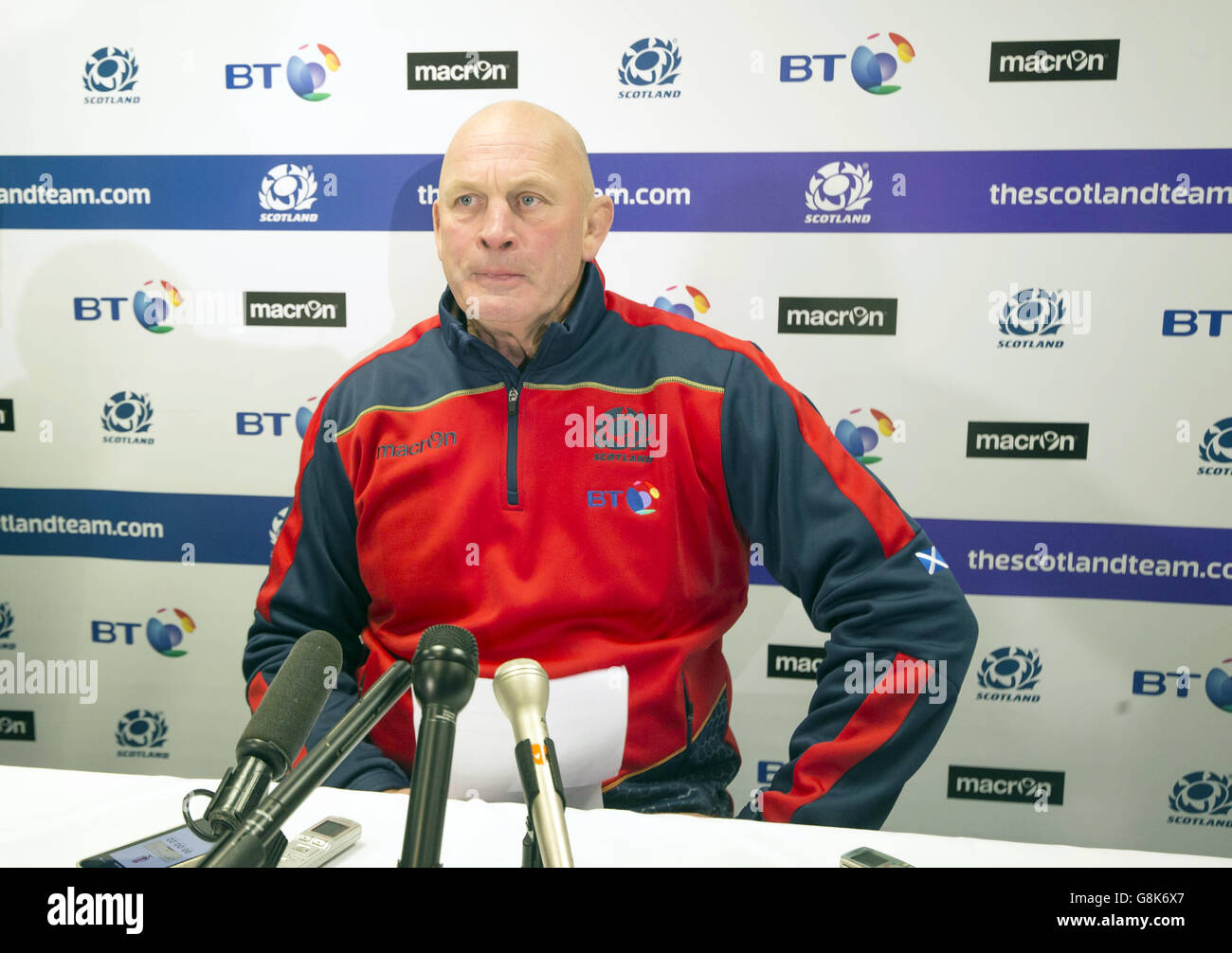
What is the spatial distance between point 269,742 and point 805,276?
1.86 metres

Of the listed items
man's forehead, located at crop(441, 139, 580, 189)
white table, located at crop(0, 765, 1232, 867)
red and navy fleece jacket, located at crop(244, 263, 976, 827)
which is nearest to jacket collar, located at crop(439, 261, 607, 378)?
red and navy fleece jacket, located at crop(244, 263, 976, 827)

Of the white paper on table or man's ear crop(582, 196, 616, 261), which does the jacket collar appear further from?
the white paper on table

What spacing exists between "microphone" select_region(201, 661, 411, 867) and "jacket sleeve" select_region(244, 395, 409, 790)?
109 centimetres

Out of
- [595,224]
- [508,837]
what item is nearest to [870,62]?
[595,224]

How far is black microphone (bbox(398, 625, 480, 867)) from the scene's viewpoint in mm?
474

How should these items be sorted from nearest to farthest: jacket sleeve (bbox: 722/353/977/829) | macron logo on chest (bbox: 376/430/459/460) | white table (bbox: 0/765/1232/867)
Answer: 1. white table (bbox: 0/765/1232/867)
2. jacket sleeve (bbox: 722/353/977/829)
3. macron logo on chest (bbox: 376/430/459/460)

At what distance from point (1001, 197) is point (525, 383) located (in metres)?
1.28

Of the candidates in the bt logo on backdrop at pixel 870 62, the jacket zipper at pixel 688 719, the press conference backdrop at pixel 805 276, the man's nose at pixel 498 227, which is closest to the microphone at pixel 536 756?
the jacket zipper at pixel 688 719

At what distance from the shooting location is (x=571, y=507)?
156cm

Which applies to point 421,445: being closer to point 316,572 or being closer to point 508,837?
point 316,572

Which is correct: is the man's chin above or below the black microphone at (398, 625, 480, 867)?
above

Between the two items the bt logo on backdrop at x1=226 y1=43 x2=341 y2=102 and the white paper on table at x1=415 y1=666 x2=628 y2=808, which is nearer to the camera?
the white paper on table at x1=415 y1=666 x2=628 y2=808

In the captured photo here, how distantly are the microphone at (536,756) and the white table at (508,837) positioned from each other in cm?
38

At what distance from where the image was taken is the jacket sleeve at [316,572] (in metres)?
1.63
